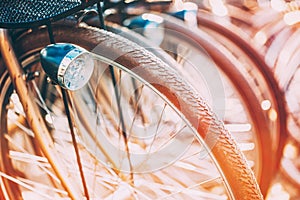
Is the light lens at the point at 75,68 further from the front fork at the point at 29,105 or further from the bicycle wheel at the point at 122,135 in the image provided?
the front fork at the point at 29,105

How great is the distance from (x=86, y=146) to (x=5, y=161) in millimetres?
299

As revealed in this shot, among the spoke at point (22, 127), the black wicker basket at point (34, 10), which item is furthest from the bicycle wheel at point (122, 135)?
the black wicker basket at point (34, 10)

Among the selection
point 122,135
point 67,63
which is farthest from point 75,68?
point 122,135

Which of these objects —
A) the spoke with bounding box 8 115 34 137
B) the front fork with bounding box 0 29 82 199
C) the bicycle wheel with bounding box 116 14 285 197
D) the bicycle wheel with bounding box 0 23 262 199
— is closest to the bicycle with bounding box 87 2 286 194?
the bicycle wheel with bounding box 116 14 285 197

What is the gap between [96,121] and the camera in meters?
1.75

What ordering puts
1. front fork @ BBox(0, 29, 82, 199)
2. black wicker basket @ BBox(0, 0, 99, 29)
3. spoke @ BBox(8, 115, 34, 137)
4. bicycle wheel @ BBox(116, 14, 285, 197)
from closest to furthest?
black wicker basket @ BBox(0, 0, 99, 29) < front fork @ BBox(0, 29, 82, 199) < bicycle wheel @ BBox(116, 14, 285, 197) < spoke @ BBox(8, 115, 34, 137)

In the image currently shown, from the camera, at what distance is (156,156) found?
5.60 ft

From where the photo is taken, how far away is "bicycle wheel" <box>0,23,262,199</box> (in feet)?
3.43

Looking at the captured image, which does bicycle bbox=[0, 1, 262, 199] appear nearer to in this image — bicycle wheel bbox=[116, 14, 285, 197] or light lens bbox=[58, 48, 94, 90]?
light lens bbox=[58, 48, 94, 90]

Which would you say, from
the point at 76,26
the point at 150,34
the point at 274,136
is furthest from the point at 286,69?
the point at 76,26

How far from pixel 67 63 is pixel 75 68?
32 mm

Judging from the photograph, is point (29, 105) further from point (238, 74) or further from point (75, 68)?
point (238, 74)

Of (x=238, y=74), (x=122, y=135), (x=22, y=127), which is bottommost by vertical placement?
(x=22, y=127)

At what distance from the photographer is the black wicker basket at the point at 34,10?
1045 mm
